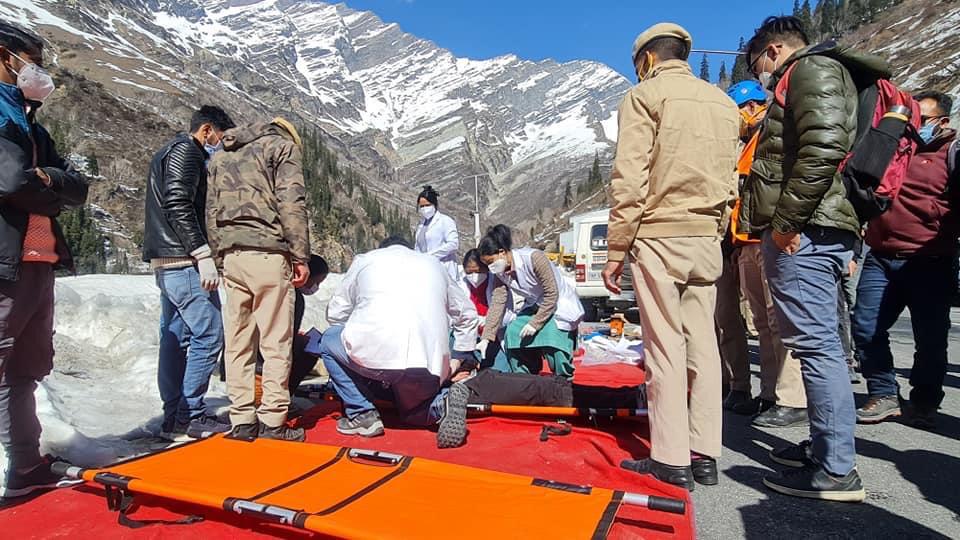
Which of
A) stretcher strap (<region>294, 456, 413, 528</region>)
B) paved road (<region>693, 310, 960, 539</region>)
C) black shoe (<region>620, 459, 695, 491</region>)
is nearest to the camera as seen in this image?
stretcher strap (<region>294, 456, 413, 528</region>)

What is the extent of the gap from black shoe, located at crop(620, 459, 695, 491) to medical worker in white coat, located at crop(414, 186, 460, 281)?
3.86 metres

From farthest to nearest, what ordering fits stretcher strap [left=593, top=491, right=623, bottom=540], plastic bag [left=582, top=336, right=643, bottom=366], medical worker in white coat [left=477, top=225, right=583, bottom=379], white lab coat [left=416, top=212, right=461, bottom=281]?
white lab coat [left=416, top=212, right=461, bottom=281]
plastic bag [left=582, top=336, right=643, bottom=366]
medical worker in white coat [left=477, top=225, right=583, bottom=379]
stretcher strap [left=593, top=491, right=623, bottom=540]

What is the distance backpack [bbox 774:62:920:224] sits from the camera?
251 centimetres

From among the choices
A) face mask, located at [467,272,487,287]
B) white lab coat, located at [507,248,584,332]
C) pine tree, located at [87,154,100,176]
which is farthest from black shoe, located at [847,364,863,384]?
pine tree, located at [87,154,100,176]

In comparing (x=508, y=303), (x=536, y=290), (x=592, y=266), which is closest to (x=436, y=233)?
(x=508, y=303)

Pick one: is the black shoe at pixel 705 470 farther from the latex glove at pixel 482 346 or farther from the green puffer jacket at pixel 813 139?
the latex glove at pixel 482 346

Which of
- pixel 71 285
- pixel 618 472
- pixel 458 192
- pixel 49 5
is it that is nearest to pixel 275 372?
pixel 618 472

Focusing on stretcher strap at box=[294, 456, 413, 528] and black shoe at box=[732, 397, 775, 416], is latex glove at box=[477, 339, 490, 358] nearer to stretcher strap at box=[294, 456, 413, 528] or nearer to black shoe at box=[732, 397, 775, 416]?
black shoe at box=[732, 397, 775, 416]

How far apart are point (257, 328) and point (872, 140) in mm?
3139

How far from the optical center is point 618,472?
8.98ft


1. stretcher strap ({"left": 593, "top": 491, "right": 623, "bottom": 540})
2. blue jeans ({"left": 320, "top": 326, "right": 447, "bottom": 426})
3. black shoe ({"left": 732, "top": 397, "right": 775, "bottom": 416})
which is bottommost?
black shoe ({"left": 732, "top": 397, "right": 775, "bottom": 416})

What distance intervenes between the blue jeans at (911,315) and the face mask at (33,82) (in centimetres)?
430

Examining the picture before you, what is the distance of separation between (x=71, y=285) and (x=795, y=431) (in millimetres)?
6768

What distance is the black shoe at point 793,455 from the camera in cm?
278
